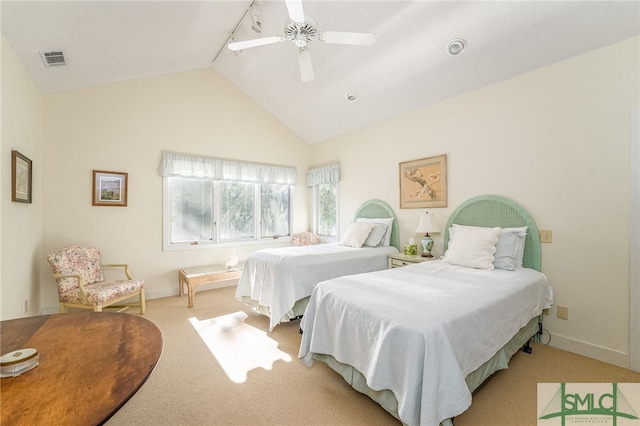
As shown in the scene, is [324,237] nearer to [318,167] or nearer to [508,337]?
[318,167]

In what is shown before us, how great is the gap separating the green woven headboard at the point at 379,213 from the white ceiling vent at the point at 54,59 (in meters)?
4.00

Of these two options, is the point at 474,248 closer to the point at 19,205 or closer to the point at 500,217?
the point at 500,217

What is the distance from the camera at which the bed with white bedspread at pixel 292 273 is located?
2959 mm

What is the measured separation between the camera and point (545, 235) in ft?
8.87

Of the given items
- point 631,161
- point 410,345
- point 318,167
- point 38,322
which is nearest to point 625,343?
point 631,161

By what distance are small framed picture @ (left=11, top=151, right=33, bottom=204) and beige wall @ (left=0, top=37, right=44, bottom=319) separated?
4 centimetres

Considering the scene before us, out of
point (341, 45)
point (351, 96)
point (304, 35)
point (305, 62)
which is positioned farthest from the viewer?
point (351, 96)

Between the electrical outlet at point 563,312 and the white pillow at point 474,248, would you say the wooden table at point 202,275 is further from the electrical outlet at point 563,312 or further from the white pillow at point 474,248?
the electrical outlet at point 563,312

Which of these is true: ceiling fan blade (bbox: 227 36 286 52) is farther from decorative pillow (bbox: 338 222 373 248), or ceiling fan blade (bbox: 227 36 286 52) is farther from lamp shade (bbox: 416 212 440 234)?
decorative pillow (bbox: 338 222 373 248)

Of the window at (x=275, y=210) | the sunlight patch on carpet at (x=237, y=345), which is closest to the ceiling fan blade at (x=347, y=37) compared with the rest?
the sunlight patch on carpet at (x=237, y=345)

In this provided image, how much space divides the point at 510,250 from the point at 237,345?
2777 mm

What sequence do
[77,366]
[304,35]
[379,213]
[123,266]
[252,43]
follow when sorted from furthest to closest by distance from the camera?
[379,213] → [123,266] → [252,43] → [304,35] → [77,366]

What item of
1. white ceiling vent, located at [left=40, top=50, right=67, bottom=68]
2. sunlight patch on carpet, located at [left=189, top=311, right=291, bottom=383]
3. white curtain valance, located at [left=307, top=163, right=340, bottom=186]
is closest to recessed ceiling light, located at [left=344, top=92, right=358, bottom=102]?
white curtain valance, located at [left=307, top=163, right=340, bottom=186]

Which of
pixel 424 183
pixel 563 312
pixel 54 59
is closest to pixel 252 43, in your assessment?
pixel 54 59
